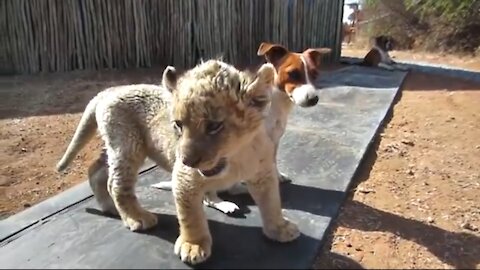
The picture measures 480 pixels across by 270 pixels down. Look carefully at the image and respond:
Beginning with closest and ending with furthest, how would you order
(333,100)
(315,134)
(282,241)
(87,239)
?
(282,241)
(87,239)
(315,134)
(333,100)

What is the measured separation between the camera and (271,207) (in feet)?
7.97

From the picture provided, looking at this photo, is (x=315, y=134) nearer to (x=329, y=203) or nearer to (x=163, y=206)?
(x=329, y=203)

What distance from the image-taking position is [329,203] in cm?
303

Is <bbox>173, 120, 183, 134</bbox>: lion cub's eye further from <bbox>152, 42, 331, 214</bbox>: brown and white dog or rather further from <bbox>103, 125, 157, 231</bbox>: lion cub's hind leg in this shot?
<bbox>152, 42, 331, 214</bbox>: brown and white dog

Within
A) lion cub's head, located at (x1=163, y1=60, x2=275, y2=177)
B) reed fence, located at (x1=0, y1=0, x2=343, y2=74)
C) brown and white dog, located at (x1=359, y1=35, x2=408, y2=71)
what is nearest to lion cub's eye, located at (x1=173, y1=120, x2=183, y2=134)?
lion cub's head, located at (x1=163, y1=60, x2=275, y2=177)

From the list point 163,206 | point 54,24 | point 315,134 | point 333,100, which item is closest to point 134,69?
point 54,24

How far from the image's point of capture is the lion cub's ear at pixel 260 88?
2043 mm

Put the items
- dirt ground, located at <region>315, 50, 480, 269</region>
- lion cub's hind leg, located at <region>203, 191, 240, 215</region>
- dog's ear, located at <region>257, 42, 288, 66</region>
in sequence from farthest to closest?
1. dog's ear, located at <region>257, 42, 288, 66</region>
2. lion cub's hind leg, located at <region>203, 191, 240, 215</region>
3. dirt ground, located at <region>315, 50, 480, 269</region>

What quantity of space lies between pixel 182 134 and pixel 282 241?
87 cm

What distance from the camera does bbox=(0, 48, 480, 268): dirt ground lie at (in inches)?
104

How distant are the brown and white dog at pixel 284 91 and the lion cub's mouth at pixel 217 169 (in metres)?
0.78

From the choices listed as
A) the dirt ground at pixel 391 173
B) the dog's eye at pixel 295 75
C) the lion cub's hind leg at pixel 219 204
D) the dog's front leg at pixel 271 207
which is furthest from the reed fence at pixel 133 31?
the dog's front leg at pixel 271 207

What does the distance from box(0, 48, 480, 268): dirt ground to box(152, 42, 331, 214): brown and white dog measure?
2.31 ft

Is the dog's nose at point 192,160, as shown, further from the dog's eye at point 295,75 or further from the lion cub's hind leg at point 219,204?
the dog's eye at point 295,75
